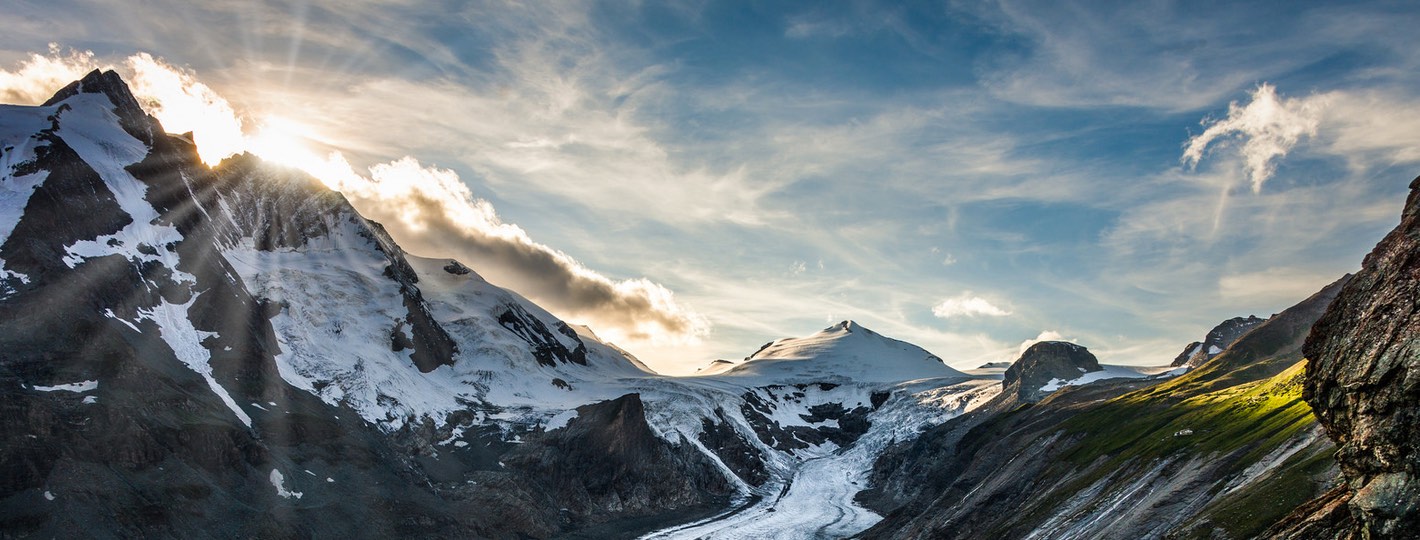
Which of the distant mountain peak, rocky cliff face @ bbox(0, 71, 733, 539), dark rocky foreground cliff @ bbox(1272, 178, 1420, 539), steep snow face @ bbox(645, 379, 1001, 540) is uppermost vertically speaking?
the distant mountain peak

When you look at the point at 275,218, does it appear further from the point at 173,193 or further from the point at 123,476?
the point at 123,476

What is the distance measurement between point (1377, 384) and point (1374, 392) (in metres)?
0.31

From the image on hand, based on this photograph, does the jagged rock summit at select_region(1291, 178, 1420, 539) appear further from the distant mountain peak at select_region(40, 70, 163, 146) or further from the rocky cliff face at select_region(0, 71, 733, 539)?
the distant mountain peak at select_region(40, 70, 163, 146)

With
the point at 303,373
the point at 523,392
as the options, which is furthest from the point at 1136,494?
the point at 523,392

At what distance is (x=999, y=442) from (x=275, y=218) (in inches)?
6052

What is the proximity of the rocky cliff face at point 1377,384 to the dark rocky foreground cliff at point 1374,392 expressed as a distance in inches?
1.3

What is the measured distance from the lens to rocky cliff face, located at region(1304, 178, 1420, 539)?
928 inches

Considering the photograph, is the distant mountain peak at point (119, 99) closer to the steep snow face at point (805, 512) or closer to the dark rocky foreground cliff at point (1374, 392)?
the steep snow face at point (805, 512)

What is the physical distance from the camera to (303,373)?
13275 centimetres

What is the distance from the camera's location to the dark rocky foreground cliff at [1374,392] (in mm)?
23594

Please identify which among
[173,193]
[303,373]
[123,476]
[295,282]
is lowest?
[123,476]

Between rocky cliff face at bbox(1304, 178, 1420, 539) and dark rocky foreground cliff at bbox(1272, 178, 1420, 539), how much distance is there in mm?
32

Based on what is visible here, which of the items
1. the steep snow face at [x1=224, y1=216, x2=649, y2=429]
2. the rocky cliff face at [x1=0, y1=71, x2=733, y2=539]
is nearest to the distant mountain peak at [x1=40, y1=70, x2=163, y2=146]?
the rocky cliff face at [x1=0, y1=71, x2=733, y2=539]

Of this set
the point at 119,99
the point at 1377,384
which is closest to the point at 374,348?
the point at 119,99
